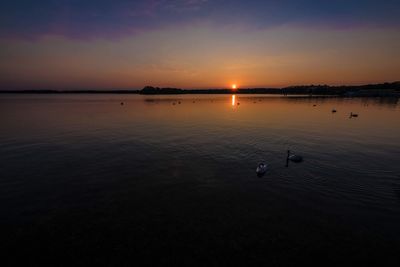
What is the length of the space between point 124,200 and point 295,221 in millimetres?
11344

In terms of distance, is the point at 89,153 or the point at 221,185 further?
the point at 89,153

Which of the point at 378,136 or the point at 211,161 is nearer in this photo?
the point at 211,161

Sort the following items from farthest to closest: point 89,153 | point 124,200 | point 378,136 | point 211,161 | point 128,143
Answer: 1. point 378,136
2. point 128,143
3. point 89,153
4. point 211,161
5. point 124,200

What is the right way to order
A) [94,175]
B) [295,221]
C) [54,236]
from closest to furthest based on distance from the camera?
1. [54,236]
2. [295,221]
3. [94,175]

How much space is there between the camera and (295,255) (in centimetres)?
1047

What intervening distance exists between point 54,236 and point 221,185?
37.6 feet

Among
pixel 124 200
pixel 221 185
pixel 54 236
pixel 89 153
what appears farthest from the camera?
pixel 89 153

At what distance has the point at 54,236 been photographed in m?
11.5

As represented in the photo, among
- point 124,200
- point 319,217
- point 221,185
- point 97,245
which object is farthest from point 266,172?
point 97,245

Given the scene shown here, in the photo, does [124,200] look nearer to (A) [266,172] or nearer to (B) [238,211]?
(B) [238,211]

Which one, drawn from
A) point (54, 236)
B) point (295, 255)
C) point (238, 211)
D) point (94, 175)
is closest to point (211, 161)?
point (238, 211)

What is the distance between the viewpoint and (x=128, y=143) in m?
31.1

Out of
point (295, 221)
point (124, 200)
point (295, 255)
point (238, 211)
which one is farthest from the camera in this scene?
point (124, 200)

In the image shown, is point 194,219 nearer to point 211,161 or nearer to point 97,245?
point 97,245
